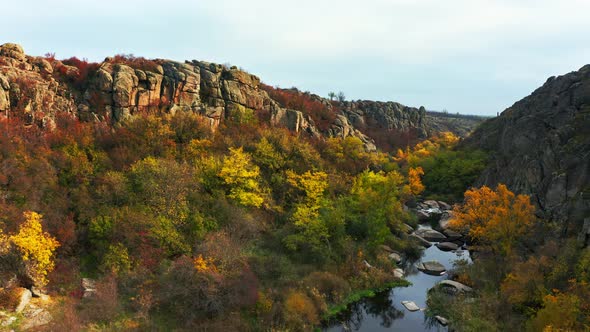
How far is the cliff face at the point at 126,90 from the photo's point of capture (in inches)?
1644

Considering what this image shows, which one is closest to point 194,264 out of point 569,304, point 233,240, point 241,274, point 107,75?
point 241,274

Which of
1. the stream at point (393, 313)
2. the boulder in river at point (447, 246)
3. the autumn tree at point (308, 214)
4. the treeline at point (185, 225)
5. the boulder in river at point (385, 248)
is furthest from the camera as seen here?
the boulder in river at point (447, 246)

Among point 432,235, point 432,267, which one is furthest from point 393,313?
point 432,235

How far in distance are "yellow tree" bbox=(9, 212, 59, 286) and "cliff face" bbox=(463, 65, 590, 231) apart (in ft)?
150

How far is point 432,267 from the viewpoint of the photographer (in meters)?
40.6

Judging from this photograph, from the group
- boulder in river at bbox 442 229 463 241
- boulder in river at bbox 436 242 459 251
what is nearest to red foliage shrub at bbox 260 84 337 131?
boulder in river at bbox 442 229 463 241

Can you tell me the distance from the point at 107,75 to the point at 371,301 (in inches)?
1769

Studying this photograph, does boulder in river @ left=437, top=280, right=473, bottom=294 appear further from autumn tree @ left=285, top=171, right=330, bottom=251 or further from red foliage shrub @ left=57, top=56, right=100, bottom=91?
red foliage shrub @ left=57, top=56, right=100, bottom=91

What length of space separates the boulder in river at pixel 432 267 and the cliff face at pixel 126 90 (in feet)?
110

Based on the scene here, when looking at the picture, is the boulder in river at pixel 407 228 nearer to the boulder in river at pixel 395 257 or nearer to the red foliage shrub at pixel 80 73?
the boulder in river at pixel 395 257

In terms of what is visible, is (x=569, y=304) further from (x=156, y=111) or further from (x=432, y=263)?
(x=156, y=111)

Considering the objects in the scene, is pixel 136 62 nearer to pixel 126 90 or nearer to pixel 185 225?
pixel 126 90

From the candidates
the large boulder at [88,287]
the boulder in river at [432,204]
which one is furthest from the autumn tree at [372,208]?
the large boulder at [88,287]

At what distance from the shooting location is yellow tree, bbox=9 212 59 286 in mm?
25953
